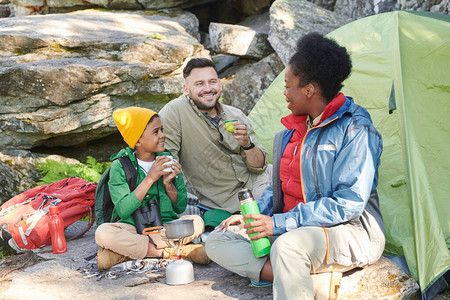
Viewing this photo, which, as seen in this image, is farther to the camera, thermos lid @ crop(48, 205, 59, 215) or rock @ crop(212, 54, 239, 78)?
rock @ crop(212, 54, 239, 78)

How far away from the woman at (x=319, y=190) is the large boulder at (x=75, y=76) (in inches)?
156

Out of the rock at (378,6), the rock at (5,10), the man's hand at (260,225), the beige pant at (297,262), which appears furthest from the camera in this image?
the rock at (5,10)

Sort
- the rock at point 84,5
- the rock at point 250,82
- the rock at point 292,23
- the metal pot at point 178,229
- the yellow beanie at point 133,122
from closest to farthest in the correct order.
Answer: the metal pot at point 178,229 < the yellow beanie at point 133,122 < the rock at point 292,23 < the rock at point 250,82 < the rock at point 84,5

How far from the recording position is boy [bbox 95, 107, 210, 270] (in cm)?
358

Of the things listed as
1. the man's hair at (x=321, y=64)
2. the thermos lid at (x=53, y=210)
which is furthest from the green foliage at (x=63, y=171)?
the man's hair at (x=321, y=64)

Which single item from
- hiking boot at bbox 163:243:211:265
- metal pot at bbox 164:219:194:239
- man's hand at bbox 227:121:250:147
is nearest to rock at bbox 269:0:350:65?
man's hand at bbox 227:121:250:147

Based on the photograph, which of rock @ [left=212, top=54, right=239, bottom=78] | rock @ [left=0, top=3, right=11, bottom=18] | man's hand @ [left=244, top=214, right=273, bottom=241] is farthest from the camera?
rock @ [left=0, top=3, right=11, bottom=18]

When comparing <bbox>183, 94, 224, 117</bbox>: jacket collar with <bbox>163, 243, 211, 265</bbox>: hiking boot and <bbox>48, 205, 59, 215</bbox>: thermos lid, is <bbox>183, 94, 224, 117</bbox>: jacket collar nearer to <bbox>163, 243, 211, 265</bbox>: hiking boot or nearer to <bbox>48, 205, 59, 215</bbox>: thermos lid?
<bbox>163, 243, 211, 265</bbox>: hiking boot

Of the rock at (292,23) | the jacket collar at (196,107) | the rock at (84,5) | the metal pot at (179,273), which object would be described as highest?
the rock at (84,5)

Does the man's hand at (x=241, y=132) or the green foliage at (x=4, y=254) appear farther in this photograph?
the green foliage at (x=4, y=254)

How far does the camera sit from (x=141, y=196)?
3619 mm

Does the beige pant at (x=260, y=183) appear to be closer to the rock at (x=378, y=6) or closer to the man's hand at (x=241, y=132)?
the man's hand at (x=241, y=132)

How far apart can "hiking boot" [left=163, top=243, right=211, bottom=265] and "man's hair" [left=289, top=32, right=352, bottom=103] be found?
1.46 metres

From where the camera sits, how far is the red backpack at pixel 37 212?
166 inches
